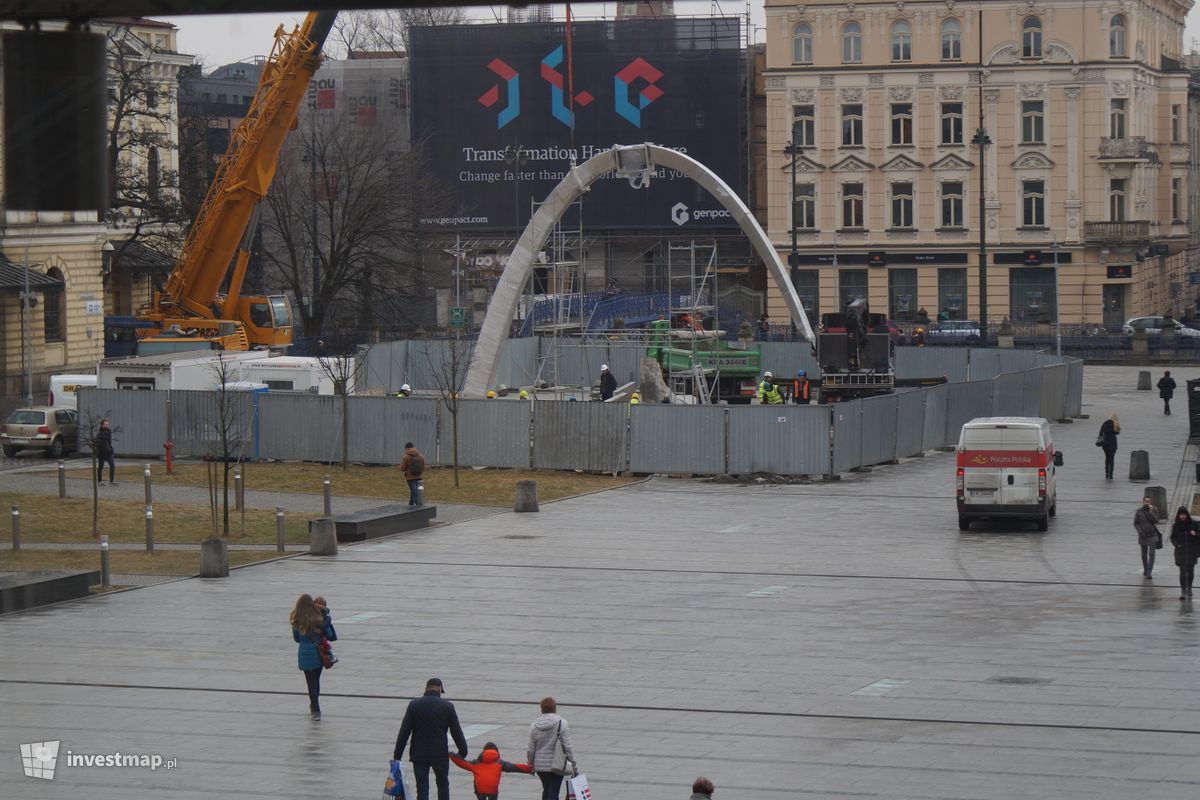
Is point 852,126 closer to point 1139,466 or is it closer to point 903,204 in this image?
point 903,204

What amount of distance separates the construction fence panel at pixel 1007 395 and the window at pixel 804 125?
37.7 meters

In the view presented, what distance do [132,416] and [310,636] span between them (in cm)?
2829

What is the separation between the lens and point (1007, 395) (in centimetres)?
4862

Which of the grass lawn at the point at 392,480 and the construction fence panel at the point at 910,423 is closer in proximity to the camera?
the grass lawn at the point at 392,480

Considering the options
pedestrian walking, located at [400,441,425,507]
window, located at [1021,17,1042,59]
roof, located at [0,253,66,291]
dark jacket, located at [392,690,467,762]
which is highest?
window, located at [1021,17,1042,59]

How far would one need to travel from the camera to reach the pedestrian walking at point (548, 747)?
1355cm

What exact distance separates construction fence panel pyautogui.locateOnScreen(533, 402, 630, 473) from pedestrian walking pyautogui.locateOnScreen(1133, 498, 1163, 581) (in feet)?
53.6

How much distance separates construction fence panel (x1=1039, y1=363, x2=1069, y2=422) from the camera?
50.4 metres

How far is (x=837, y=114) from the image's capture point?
84375 mm

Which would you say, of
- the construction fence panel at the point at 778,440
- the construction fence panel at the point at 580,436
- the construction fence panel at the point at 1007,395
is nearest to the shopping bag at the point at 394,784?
the construction fence panel at the point at 778,440

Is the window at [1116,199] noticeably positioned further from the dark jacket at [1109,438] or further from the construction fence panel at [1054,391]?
the dark jacket at [1109,438]

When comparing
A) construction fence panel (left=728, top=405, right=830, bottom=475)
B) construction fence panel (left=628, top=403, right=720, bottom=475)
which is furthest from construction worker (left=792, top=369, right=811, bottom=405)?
construction fence panel (left=628, top=403, right=720, bottom=475)

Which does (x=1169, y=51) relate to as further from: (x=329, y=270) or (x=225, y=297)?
(x=225, y=297)

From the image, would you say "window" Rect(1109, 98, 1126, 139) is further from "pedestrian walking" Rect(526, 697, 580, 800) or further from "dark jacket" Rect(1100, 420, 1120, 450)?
"pedestrian walking" Rect(526, 697, 580, 800)
